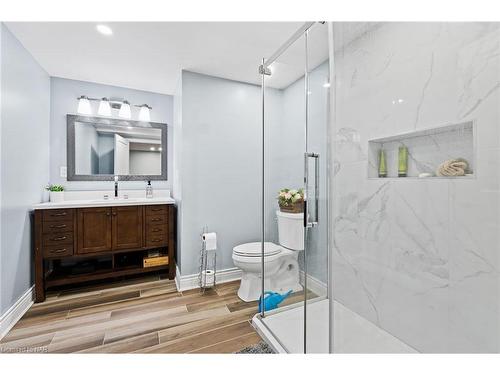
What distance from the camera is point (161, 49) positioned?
2.05 meters

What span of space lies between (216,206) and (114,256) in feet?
3.79

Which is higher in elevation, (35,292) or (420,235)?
(420,235)

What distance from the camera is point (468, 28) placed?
1140 millimetres

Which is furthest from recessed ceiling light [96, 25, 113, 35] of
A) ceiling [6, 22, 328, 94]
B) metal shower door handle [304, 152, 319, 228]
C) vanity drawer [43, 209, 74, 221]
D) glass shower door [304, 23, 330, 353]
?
metal shower door handle [304, 152, 319, 228]


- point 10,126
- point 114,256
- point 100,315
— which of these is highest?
point 10,126

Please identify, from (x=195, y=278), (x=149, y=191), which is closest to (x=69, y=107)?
(x=149, y=191)

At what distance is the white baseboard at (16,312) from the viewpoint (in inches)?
66.6

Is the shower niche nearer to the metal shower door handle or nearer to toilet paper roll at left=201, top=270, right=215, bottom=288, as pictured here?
the metal shower door handle

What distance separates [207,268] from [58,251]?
136 centimetres

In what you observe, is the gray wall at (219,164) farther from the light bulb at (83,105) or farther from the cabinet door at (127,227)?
the light bulb at (83,105)

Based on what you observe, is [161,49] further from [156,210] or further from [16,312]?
[16,312]

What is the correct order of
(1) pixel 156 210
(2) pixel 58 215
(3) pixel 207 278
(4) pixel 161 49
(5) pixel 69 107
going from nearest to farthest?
(4) pixel 161 49
(2) pixel 58 215
(3) pixel 207 278
(1) pixel 156 210
(5) pixel 69 107
